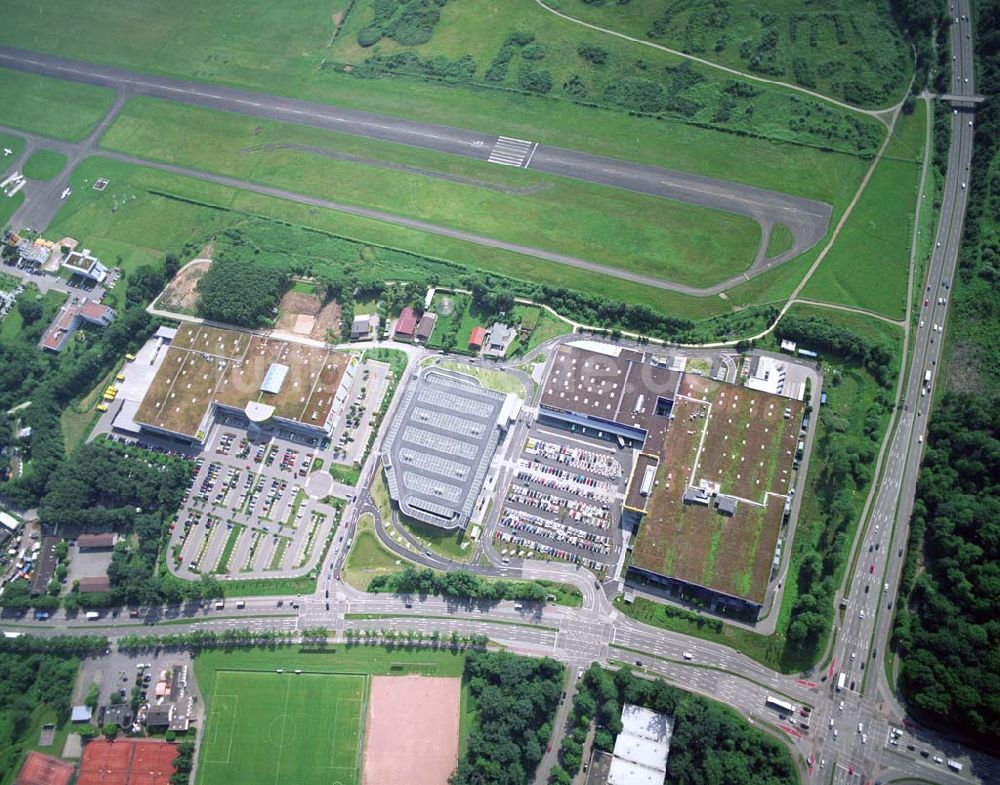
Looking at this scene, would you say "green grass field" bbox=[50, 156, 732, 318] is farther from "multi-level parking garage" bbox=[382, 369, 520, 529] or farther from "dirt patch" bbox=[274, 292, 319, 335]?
"multi-level parking garage" bbox=[382, 369, 520, 529]

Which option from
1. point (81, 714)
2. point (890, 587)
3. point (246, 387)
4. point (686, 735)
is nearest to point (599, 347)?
point (890, 587)

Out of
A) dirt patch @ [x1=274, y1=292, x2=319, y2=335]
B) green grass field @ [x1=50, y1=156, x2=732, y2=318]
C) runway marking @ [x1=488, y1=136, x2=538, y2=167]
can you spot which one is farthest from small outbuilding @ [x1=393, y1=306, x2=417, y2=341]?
runway marking @ [x1=488, y1=136, x2=538, y2=167]

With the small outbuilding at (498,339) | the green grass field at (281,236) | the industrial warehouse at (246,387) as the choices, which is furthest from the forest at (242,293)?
the small outbuilding at (498,339)

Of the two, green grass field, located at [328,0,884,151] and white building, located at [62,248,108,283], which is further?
white building, located at [62,248,108,283]

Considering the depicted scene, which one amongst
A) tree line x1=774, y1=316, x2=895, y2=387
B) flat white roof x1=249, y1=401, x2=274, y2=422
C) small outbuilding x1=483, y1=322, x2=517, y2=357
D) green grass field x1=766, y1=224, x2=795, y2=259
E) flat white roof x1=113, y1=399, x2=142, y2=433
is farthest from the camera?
flat white roof x1=113, y1=399, x2=142, y2=433

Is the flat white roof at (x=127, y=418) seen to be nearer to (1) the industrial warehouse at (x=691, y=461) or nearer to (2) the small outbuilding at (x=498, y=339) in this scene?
(2) the small outbuilding at (x=498, y=339)

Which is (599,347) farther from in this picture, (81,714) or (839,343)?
(81,714)
